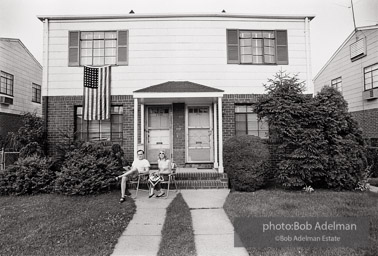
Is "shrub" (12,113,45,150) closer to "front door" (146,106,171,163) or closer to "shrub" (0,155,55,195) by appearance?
"shrub" (0,155,55,195)

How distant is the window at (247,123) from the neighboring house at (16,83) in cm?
996

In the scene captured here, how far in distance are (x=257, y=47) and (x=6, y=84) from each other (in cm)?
1268

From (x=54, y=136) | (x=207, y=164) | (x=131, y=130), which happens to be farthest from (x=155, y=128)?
(x=54, y=136)

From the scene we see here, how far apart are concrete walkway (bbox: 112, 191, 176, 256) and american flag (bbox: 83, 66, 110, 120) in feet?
14.0

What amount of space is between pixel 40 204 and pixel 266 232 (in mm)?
5314

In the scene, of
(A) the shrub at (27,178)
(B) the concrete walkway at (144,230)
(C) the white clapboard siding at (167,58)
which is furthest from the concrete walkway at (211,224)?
(C) the white clapboard siding at (167,58)

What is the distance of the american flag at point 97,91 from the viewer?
9.05m

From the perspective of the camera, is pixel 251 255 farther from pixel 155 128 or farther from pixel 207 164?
pixel 155 128

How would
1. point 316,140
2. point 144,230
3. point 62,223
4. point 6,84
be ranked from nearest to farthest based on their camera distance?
point 144,230 → point 62,223 → point 316,140 → point 6,84

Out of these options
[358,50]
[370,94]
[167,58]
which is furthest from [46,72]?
[358,50]

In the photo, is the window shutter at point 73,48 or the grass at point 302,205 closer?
the grass at point 302,205

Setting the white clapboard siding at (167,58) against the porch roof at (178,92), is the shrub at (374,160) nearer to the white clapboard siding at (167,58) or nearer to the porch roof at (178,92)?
the white clapboard siding at (167,58)

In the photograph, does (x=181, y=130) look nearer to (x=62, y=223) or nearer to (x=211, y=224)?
(x=211, y=224)

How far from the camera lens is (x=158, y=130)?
9.30 meters
